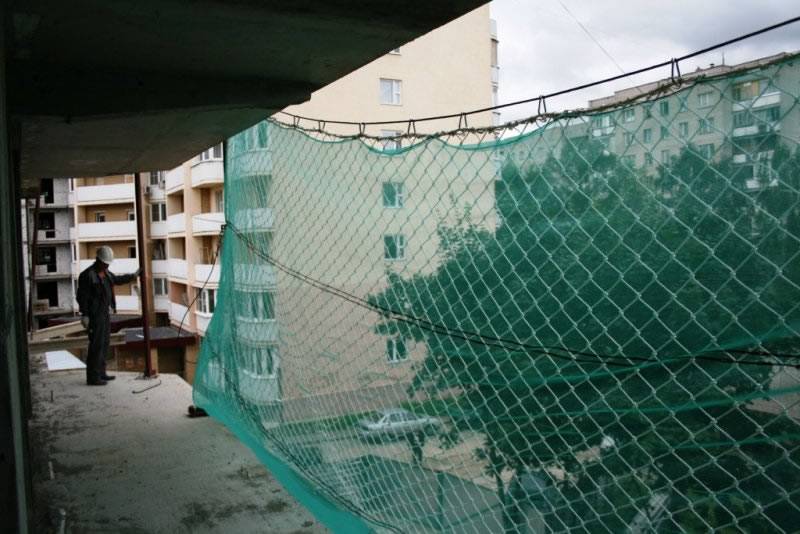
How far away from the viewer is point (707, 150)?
1.36m

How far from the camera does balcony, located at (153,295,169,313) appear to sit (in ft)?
114

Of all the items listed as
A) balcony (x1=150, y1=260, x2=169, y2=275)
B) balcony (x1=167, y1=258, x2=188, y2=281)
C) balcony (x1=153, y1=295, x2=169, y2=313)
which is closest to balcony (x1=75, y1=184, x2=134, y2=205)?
balcony (x1=150, y1=260, x2=169, y2=275)

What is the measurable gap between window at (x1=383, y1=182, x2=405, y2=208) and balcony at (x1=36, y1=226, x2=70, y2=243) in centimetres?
3687

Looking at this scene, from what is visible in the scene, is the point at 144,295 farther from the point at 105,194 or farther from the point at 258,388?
the point at 105,194

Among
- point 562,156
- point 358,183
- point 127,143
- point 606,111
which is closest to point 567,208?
point 562,156

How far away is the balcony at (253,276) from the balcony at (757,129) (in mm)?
2699

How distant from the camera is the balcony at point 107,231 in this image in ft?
110

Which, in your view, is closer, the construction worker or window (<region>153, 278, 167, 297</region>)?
the construction worker

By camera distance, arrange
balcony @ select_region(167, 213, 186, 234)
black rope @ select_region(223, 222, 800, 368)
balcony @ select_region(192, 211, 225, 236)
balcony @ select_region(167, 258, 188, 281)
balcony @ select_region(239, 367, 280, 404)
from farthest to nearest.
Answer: balcony @ select_region(167, 258, 188, 281) → balcony @ select_region(167, 213, 186, 234) → balcony @ select_region(192, 211, 225, 236) → balcony @ select_region(239, 367, 280, 404) → black rope @ select_region(223, 222, 800, 368)

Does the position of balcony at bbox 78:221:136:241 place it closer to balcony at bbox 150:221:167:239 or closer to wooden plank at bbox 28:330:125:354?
balcony at bbox 150:221:167:239

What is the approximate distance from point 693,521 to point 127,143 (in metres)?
4.22

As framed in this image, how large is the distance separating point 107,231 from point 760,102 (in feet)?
118

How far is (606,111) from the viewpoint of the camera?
62.6 inches

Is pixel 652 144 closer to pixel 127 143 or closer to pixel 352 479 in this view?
pixel 352 479
